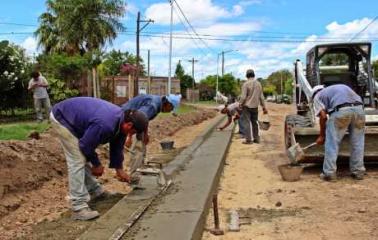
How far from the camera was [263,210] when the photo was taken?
23.8 feet

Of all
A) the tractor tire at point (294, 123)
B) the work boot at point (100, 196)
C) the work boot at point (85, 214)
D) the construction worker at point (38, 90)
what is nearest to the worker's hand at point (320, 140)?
the tractor tire at point (294, 123)

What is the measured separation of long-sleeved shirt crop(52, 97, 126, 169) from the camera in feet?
19.9

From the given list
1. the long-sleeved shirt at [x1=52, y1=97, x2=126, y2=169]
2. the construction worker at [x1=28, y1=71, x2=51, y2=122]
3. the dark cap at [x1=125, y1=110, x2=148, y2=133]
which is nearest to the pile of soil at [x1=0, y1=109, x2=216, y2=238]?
the long-sleeved shirt at [x1=52, y1=97, x2=126, y2=169]

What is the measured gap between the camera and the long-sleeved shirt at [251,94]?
14125mm

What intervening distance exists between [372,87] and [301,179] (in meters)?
3.29

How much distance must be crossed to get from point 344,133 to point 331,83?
128 inches

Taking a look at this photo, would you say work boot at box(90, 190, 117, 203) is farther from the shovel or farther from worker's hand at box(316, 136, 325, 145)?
worker's hand at box(316, 136, 325, 145)

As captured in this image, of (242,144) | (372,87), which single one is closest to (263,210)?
(372,87)

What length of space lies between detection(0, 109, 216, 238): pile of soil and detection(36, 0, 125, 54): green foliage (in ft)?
87.6

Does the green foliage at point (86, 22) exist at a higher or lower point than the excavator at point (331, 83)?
higher

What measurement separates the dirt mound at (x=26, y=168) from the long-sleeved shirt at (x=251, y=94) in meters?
5.31

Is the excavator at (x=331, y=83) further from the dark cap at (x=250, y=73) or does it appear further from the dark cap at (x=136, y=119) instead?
the dark cap at (x=136, y=119)

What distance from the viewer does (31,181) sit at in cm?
831

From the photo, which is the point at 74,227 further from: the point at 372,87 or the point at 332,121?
the point at 372,87
